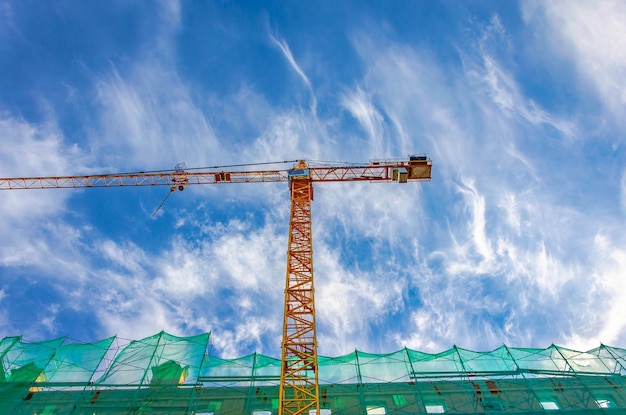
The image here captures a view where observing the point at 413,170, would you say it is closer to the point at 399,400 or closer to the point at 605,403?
the point at 399,400

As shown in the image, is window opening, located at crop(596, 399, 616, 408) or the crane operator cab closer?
window opening, located at crop(596, 399, 616, 408)

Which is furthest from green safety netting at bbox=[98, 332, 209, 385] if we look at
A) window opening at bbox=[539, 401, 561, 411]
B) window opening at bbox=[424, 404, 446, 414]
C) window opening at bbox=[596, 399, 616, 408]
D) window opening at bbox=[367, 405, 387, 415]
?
window opening at bbox=[596, 399, 616, 408]

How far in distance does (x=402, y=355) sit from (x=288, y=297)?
25.3 ft

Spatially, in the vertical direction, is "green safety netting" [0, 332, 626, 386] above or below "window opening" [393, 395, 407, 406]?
above

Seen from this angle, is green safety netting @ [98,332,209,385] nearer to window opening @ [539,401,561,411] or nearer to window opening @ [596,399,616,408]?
→ window opening @ [539,401,561,411]

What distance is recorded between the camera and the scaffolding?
2305cm

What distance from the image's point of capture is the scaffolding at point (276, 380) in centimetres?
2305

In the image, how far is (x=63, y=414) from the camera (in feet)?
74.2

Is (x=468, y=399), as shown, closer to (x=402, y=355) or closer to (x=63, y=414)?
(x=402, y=355)

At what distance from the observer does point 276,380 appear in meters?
24.4

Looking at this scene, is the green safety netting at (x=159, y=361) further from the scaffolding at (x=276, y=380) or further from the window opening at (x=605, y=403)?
the window opening at (x=605, y=403)

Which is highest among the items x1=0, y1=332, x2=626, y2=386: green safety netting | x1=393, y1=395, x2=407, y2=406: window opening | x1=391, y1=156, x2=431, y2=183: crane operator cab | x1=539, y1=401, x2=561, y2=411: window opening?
x1=391, y1=156, x2=431, y2=183: crane operator cab

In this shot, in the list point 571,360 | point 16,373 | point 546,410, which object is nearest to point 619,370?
point 571,360

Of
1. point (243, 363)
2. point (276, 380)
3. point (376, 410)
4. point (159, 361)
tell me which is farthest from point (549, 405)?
point (159, 361)
